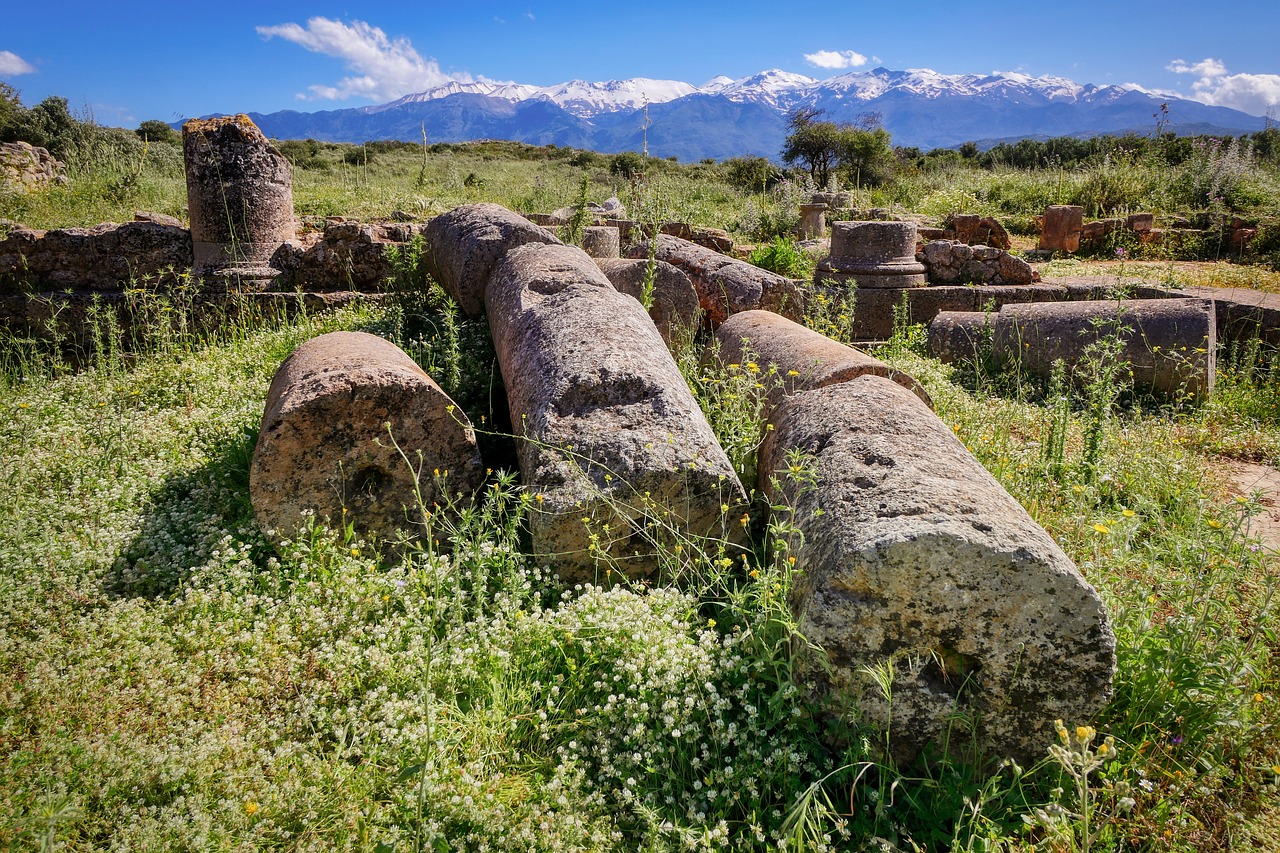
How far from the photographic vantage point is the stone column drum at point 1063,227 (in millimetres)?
12422

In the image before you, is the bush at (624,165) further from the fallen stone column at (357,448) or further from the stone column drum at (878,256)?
the fallen stone column at (357,448)

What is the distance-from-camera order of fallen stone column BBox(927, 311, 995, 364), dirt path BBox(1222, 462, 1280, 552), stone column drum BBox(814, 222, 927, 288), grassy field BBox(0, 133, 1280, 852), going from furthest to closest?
stone column drum BBox(814, 222, 927, 288)
fallen stone column BBox(927, 311, 995, 364)
dirt path BBox(1222, 462, 1280, 552)
grassy field BBox(0, 133, 1280, 852)

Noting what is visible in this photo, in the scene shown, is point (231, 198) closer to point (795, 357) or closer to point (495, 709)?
point (795, 357)

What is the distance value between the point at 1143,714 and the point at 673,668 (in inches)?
64.3

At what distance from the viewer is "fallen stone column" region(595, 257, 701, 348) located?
5.84 metres

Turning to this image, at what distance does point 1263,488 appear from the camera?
464 centimetres

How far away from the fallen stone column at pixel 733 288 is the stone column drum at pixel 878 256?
8.89 feet

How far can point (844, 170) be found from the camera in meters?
27.0

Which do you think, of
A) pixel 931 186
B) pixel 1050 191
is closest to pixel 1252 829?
pixel 1050 191

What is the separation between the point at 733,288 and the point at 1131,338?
11.7ft

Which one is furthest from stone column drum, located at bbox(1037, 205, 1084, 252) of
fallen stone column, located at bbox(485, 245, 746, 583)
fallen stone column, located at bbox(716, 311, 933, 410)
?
fallen stone column, located at bbox(485, 245, 746, 583)

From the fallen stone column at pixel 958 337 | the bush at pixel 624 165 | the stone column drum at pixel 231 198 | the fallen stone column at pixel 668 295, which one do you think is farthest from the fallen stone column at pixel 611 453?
the bush at pixel 624 165

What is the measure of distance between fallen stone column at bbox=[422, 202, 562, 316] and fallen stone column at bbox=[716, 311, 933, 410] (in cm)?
157

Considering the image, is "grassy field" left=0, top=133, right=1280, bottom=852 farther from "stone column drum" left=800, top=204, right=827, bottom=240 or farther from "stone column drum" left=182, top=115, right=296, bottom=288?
"stone column drum" left=800, top=204, right=827, bottom=240
